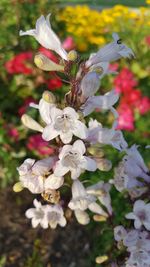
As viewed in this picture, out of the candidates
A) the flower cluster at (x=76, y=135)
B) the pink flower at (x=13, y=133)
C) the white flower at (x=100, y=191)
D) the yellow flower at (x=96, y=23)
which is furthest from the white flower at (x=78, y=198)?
the yellow flower at (x=96, y=23)

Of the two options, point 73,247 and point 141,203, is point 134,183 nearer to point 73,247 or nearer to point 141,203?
point 141,203

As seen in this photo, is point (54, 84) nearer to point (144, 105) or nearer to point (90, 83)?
point (144, 105)

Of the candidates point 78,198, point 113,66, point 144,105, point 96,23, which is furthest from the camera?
point 96,23

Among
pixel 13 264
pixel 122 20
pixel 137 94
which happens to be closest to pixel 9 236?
pixel 13 264

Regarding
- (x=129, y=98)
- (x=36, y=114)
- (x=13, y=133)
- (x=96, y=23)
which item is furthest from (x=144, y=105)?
(x=96, y=23)

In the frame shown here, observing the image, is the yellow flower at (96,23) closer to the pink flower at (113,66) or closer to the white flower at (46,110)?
the pink flower at (113,66)

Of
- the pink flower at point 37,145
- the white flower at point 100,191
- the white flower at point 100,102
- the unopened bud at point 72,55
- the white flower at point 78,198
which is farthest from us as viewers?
the pink flower at point 37,145

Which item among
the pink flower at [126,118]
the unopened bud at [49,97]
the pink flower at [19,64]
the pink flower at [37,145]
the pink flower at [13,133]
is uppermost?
the pink flower at [19,64]
